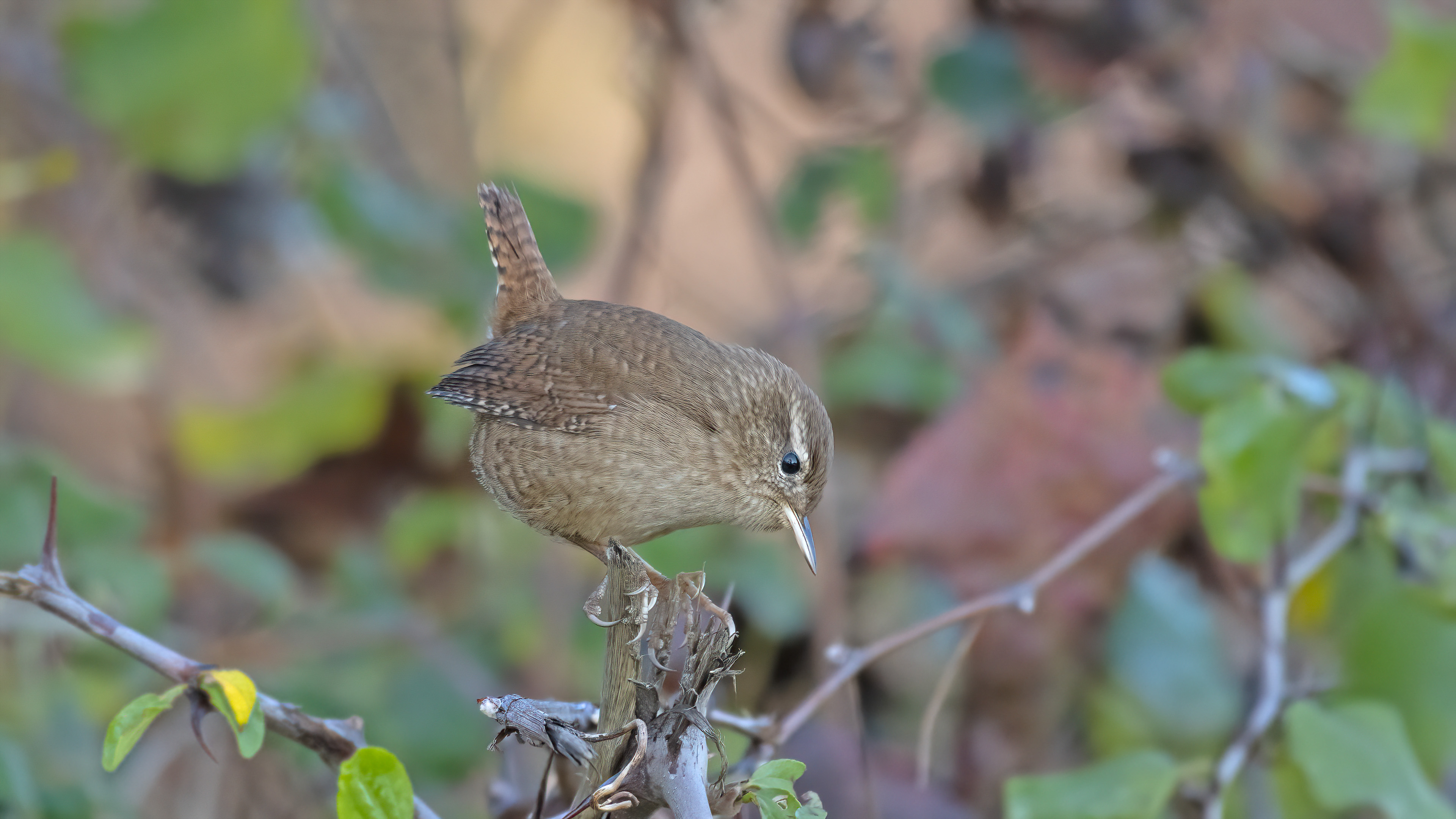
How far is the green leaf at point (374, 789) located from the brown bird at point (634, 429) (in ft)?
0.80

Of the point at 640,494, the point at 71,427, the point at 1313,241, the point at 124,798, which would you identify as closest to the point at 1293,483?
the point at 640,494

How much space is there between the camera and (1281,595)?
1873 mm

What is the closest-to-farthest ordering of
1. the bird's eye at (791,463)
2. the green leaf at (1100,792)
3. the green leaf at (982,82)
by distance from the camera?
the bird's eye at (791,463)
the green leaf at (1100,792)
the green leaf at (982,82)

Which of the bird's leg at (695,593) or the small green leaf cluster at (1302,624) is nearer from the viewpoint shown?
the bird's leg at (695,593)

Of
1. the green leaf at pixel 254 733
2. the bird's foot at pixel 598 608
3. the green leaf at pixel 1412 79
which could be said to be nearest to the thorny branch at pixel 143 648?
the green leaf at pixel 254 733

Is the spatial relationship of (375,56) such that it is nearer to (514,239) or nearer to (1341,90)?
(1341,90)

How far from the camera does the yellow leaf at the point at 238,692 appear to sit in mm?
956

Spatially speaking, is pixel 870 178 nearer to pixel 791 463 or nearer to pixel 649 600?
pixel 791 463

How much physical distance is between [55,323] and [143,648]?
6.08 ft

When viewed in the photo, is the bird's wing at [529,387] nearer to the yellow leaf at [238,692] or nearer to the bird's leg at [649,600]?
the bird's leg at [649,600]

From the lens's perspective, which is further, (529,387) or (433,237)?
(433,237)

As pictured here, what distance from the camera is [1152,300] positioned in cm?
283

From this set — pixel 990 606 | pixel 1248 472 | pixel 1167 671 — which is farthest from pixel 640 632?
pixel 1167 671

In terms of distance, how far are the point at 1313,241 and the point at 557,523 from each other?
2.44 meters
